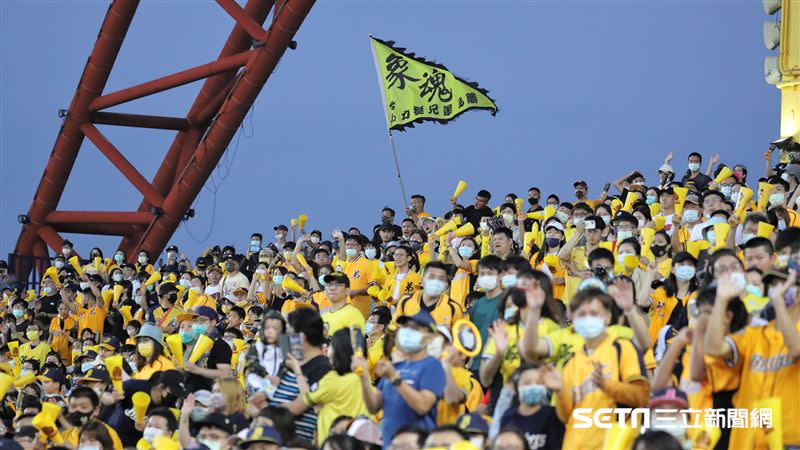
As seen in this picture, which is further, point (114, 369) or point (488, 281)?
point (114, 369)

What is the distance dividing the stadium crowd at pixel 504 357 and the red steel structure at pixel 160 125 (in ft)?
26.3

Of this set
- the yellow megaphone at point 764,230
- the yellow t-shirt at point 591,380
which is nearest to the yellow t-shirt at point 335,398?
the yellow t-shirt at point 591,380

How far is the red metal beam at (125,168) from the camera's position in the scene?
866 inches

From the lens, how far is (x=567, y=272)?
10922 millimetres

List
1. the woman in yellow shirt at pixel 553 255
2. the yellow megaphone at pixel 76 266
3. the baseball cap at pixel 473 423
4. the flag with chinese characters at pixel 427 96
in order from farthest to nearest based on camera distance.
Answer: the yellow megaphone at pixel 76 266
the flag with chinese characters at pixel 427 96
the woman in yellow shirt at pixel 553 255
the baseball cap at pixel 473 423

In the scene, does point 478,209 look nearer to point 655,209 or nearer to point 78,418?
point 655,209

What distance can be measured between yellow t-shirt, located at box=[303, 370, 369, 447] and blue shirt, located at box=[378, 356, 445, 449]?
0.33 m

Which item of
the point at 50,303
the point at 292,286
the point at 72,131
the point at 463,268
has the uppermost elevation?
the point at 72,131

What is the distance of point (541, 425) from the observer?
6.80 meters

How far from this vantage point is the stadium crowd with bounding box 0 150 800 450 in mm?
6684

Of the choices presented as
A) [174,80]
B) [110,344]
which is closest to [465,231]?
[110,344]

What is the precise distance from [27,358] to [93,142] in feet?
25.4

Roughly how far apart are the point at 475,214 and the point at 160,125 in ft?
30.1

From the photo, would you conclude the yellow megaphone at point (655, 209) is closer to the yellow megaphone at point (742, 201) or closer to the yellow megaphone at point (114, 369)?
the yellow megaphone at point (742, 201)
